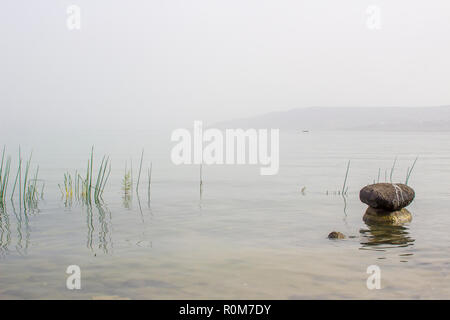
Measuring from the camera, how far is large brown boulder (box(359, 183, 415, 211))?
56.2 ft

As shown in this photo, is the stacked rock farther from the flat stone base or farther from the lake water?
the lake water

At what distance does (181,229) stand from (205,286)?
22.2ft

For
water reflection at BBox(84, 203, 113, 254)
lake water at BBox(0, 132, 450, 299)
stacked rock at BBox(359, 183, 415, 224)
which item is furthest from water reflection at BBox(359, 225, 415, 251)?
water reflection at BBox(84, 203, 113, 254)

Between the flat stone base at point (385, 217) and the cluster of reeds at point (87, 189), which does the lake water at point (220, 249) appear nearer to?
the flat stone base at point (385, 217)

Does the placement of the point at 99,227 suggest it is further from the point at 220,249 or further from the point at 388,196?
the point at 388,196

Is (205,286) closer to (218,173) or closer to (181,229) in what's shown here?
(181,229)

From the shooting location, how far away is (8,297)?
9.88 m

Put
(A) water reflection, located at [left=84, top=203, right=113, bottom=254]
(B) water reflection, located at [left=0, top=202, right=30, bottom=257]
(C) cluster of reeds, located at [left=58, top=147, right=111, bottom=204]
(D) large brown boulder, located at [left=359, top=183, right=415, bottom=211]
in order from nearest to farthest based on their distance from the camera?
1. (B) water reflection, located at [left=0, top=202, right=30, bottom=257]
2. (A) water reflection, located at [left=84, top=203, right=113, bottom=254]
3. (D) large brown boulder, located at [left=359, top=183, right=415, bottom=211]
4. (C) cluster of reeds, located at [left=58, top=147, right=111, bottom=204]

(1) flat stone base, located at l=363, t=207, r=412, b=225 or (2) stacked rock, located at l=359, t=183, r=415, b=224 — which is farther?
(1) flat stone base, located at l=363, t=207, r=412, b=225

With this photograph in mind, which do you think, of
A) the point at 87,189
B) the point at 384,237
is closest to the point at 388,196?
the point at 384,237

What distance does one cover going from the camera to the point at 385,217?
57.7ft

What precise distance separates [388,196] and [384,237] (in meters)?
2.27

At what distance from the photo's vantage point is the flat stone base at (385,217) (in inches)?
690
